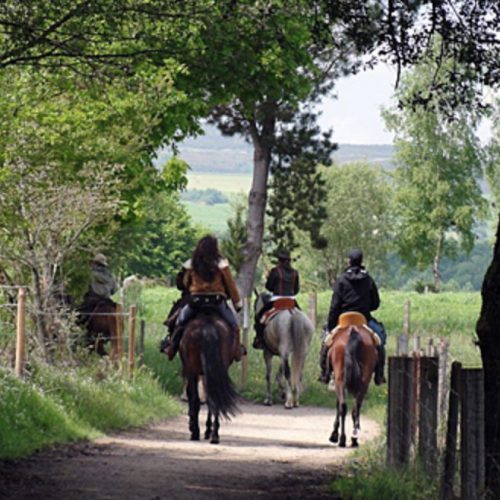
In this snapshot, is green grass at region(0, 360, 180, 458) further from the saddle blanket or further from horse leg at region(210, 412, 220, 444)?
the saddle blanket

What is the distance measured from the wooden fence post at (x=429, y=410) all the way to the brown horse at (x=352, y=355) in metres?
6.85

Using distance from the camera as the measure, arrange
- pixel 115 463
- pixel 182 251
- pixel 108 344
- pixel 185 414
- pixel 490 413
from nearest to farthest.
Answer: pixel 490 413
pixel 115 463
pixel 185 414
pixel 108 344
pixel 182 251

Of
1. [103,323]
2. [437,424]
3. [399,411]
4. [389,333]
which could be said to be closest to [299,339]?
[103,323]

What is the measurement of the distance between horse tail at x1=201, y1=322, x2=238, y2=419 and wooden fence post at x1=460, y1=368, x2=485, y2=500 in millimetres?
9145

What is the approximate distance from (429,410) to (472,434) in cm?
290

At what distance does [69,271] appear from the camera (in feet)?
85.0

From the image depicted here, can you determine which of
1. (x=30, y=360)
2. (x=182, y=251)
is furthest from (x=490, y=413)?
(x=182, y=251)

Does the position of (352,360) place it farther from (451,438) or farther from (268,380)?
(268,380)

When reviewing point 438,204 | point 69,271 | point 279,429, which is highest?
point 438,204

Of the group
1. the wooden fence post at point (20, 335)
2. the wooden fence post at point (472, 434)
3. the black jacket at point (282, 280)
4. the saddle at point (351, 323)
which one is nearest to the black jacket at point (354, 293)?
the saddle at point (351, 323)

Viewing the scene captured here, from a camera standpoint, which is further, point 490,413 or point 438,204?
point 438,204

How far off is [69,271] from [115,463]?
1055cm

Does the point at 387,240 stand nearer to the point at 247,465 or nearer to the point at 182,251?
Answer: the point at 182,251

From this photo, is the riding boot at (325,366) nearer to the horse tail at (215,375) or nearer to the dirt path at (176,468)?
the dirt path at (176,468)
